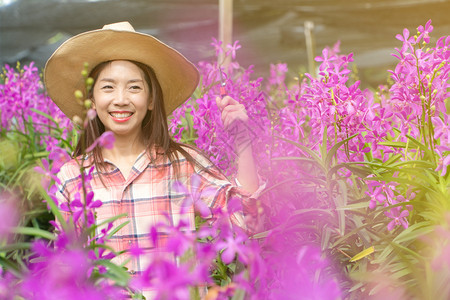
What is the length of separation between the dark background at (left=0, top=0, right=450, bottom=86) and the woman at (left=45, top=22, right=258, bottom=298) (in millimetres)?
5672

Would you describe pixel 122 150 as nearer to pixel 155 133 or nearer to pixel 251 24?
pixel 155 133

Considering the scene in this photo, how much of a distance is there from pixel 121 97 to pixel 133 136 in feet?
0.67

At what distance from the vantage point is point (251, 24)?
8.42m

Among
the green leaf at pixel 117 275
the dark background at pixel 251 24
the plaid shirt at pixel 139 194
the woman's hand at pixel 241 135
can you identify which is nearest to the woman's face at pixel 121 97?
the plaid shirt at pixel 139 194

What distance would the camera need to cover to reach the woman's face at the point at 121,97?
188 cm

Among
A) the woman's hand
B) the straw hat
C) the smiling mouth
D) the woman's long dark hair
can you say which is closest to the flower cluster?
the straw hat

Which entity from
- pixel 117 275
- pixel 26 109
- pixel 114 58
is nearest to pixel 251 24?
pixel 26 109

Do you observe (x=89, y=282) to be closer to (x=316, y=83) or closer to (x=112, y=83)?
(x=316, y=83)

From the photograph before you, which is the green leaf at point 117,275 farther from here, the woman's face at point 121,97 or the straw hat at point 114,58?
the straw hat at point 114,58

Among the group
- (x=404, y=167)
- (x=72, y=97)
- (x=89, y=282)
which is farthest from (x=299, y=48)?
A: (x=89, y=282)

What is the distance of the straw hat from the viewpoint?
193cm

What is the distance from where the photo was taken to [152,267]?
63cm

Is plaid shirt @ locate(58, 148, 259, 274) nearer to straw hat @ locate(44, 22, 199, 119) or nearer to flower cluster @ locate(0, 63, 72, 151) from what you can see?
straw hat @ locate(44, 22, 199, 119)

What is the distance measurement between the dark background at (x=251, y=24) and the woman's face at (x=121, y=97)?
5753 mm
